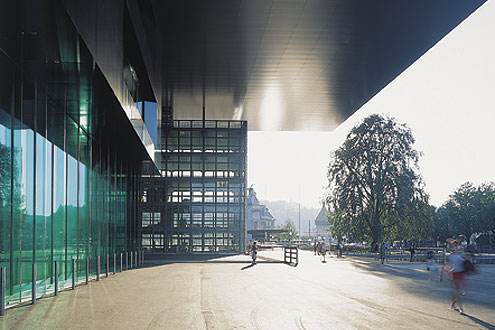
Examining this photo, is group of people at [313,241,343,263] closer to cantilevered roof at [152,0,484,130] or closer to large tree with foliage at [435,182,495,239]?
cantilevered roof at [152,0,484,130]

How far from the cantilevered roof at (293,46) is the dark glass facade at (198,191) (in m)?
7.90

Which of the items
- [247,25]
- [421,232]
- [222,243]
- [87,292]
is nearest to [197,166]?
[222,243]

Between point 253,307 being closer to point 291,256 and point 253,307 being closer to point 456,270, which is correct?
point 456,270

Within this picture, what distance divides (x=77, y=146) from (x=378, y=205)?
35.6 m

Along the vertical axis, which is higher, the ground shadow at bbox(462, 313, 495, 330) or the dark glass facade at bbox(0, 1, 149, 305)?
the dark glass facade at bbox(0, 1, 149, 305)

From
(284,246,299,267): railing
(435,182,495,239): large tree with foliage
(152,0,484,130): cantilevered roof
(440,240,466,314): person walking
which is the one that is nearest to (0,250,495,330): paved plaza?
(440,240,466,314): person walking

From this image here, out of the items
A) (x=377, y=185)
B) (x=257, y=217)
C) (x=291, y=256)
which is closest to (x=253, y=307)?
(x=291, y=256)

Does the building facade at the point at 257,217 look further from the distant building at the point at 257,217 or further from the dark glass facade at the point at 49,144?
the dark glass facade at the point at 49,144

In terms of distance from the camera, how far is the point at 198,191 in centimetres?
4912

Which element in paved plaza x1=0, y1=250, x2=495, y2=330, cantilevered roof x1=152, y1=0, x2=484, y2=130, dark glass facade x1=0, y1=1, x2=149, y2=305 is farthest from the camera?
cantilevered roof x1=152, y1=0, x2=484, y2=130

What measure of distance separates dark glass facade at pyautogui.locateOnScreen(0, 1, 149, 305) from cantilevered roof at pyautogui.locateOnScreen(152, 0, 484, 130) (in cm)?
564

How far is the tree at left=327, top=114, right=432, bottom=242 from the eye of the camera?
5119cm

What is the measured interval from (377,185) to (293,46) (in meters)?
27.3

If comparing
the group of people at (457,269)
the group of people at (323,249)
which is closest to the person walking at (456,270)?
the group of people at (457,269)
